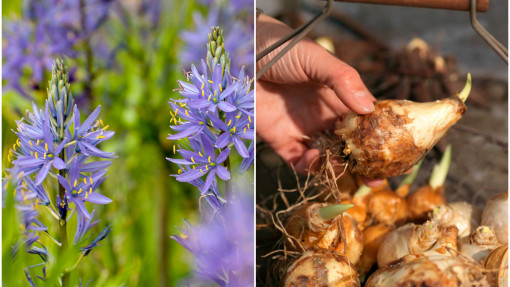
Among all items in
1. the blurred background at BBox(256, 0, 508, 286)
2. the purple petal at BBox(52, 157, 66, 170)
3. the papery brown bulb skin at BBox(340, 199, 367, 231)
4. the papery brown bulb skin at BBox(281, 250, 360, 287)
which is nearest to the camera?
the purple petal at BBox(52, 157, 66, 170)

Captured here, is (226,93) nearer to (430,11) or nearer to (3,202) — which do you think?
(3,202)

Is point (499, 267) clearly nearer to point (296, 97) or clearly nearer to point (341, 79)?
point (341, 79)

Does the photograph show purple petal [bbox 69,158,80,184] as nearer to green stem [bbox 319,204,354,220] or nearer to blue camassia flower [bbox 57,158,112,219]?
blue camassia flower [bbox 57,158,112,219]

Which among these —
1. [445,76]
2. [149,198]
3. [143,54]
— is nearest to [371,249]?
[149,198]

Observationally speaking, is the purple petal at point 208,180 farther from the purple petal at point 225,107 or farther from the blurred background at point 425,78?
the blurred background at point 425,78

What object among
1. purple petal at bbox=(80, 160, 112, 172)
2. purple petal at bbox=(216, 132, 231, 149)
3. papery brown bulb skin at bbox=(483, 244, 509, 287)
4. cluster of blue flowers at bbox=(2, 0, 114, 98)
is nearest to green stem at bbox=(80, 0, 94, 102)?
cluster of blue flowers at bbox=(2, 0, 114, 98)
